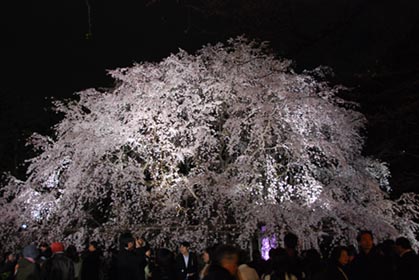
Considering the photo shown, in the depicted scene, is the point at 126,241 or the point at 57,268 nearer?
the point at 57,268

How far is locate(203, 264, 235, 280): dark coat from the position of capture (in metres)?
2.87

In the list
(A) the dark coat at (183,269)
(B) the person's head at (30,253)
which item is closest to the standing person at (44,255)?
(B) the person's head at (30,253)

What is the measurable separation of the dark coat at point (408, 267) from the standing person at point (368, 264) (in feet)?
1.16

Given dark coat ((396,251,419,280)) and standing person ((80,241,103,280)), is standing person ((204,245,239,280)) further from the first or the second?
standing person ((80,241,103,280))

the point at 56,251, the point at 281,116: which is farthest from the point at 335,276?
the point at 281,116

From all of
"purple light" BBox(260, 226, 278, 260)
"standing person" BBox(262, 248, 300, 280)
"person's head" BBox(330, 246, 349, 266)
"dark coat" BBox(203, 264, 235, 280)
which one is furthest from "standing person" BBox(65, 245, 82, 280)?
"purple light" BBox(260, 226, 278, 260)

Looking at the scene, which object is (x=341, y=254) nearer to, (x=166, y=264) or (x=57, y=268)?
(x=57, y=268)

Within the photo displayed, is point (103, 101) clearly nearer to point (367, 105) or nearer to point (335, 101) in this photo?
point (335, 101)

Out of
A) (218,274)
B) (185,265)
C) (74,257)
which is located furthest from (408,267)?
(74,257)

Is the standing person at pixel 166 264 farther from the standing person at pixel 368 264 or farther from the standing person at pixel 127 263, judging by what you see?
the standing person at pixel 368 264

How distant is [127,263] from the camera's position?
628 cm

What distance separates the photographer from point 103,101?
14305mm

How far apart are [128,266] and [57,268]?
4.13 ft

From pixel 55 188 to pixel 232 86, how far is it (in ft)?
20.6
